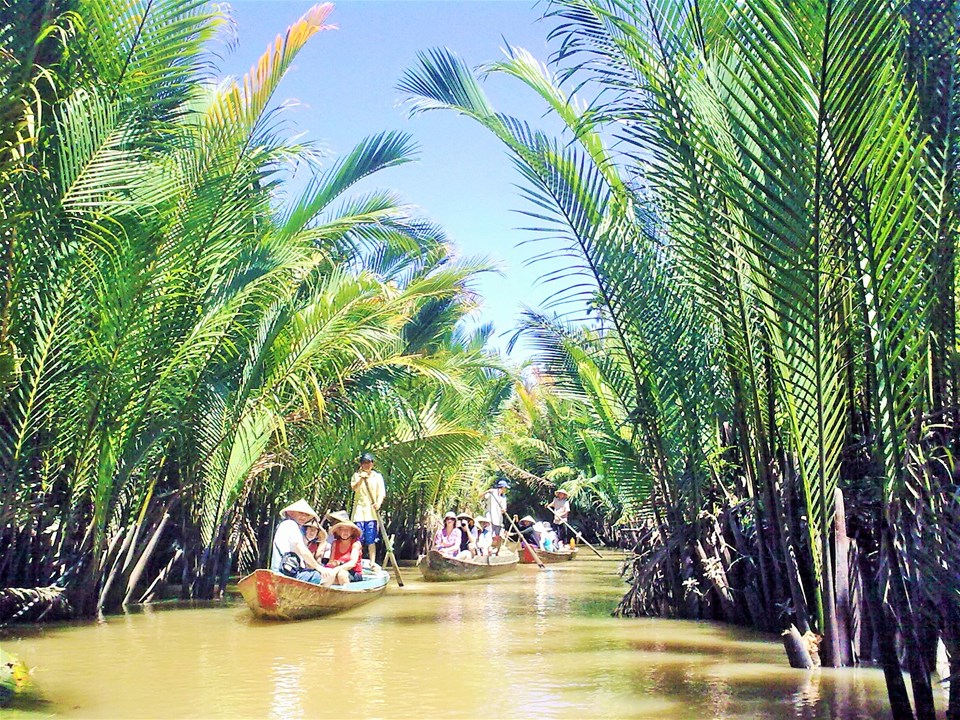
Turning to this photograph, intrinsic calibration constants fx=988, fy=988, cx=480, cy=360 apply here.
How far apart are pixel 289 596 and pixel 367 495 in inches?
194

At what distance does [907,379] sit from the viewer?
15.3 feet

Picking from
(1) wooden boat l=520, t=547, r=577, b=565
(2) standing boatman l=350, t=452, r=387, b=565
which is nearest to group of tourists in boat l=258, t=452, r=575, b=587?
(2) standing boatman l=350, t=452, r=387, b=565

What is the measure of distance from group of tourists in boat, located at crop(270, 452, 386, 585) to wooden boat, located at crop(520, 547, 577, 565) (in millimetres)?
7190

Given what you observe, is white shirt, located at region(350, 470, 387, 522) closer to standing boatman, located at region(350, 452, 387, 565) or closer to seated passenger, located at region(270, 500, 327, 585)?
standing boatman, located at region(350, 452, 387, 565)

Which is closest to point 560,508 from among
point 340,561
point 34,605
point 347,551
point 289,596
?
point 347,551

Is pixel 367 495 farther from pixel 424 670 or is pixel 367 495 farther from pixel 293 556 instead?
pixel 424 670

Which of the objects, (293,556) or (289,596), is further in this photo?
(293,556)

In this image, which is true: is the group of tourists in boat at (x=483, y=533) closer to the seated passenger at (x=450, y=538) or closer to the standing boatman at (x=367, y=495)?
the seated passenger at (x=450, y=538)

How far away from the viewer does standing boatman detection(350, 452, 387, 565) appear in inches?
614

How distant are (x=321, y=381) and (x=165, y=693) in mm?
7536

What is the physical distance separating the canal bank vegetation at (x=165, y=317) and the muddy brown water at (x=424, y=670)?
142cm

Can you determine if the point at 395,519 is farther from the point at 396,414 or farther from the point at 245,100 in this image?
the point at 245,100

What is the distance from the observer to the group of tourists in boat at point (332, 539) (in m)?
11.4

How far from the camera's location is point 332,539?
14.4m
